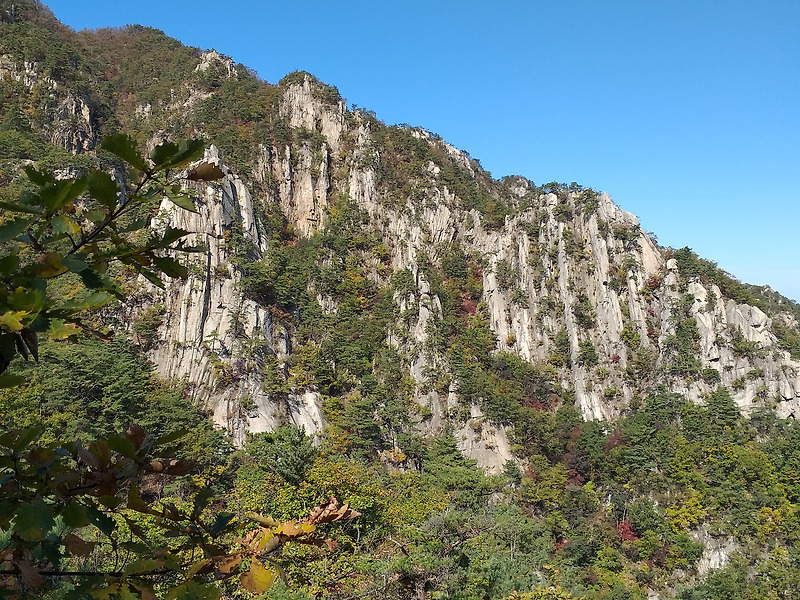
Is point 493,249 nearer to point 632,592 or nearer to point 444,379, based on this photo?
point 444,379

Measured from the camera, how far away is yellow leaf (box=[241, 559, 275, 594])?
87cm

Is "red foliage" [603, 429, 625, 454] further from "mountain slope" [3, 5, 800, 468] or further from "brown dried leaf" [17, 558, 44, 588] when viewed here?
"brown dried leaf" [17, 558, 44, 588]

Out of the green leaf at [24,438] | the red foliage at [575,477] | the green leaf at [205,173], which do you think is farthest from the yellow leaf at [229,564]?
the red foliage at [575,477]

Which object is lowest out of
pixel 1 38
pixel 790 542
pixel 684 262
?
pixel 790 542

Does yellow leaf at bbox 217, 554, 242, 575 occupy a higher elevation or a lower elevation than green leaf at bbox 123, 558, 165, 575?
lower

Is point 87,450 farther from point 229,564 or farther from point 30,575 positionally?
point 229,564

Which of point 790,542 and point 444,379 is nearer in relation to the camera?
point 790,542

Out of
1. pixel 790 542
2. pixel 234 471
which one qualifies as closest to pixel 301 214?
pixel 234 471

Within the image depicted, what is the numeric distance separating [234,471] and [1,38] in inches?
1134

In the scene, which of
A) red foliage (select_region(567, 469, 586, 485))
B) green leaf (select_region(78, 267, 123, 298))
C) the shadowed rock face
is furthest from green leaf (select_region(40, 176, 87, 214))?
red foliage (select_region(567, 469, 586, 485))

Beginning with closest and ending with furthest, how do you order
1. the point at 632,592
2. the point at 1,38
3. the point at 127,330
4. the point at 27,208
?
the point at 27,208 < the point at 632,592 < the point at 127,330 < the point at 1,38

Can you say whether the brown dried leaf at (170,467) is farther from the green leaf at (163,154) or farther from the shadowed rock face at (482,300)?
the shadowed rock face at (482,300)

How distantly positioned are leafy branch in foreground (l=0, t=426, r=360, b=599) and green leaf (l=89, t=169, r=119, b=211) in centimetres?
43

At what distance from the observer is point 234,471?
50.0 ft
